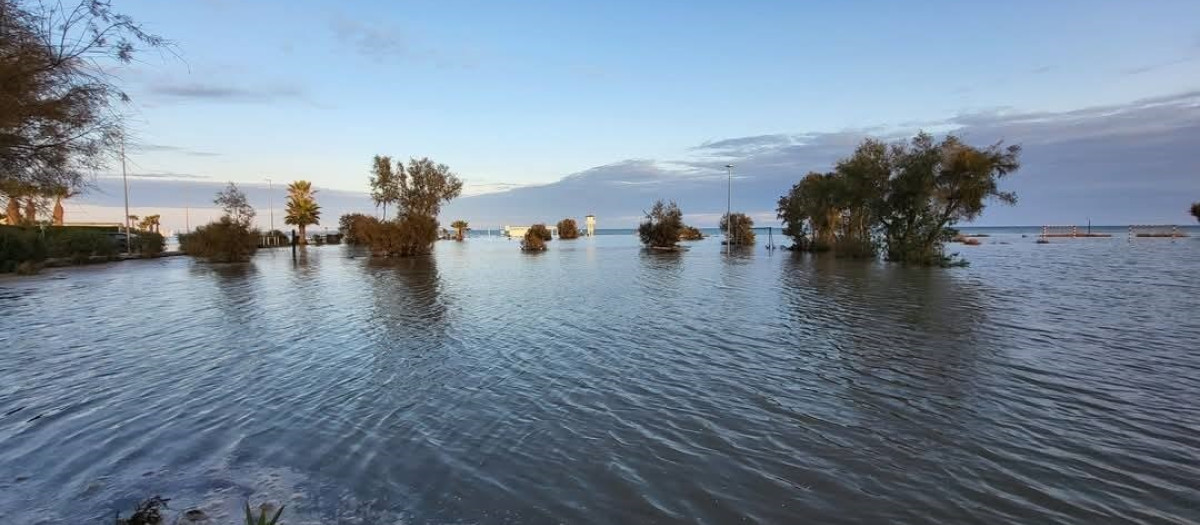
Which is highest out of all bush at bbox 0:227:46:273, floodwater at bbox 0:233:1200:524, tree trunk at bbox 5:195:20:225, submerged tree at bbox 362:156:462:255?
submerged tree at bbox 362:156:462:255

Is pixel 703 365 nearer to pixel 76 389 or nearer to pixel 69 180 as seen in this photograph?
pixel 69 180

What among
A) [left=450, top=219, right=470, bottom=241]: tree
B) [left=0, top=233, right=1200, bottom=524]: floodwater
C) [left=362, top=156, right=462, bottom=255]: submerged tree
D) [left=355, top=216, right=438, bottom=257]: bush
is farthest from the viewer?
[left=450, top=219, right=470, bottom=241]: tree

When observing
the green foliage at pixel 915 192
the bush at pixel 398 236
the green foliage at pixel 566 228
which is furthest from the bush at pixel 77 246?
the green foliage at pixel 566 228

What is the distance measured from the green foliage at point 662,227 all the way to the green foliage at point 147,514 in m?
57.2

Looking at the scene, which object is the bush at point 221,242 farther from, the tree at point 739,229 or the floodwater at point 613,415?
the tree at point 739,229

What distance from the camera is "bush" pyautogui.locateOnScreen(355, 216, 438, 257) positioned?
45.0 meters

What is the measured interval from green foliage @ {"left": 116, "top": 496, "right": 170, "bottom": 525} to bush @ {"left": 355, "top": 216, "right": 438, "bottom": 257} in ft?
140

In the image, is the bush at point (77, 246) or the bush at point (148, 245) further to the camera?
the bush at point (148, 245)

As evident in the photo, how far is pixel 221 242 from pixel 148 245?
33.4ft

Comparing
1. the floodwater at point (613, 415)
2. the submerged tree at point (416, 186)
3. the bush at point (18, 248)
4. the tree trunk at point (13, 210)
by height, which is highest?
the submerged tree at point (416, 186)

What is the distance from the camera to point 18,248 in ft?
102

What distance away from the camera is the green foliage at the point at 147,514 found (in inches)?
164

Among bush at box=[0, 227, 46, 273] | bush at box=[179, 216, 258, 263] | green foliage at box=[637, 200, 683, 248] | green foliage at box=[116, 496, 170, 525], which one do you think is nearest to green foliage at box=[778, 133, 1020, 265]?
green foliage at box=[637, 200, 683, 248]

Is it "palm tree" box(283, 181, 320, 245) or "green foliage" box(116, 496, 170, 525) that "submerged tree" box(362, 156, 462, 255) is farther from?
"green foliage" box(116, 496, 170, 525)
